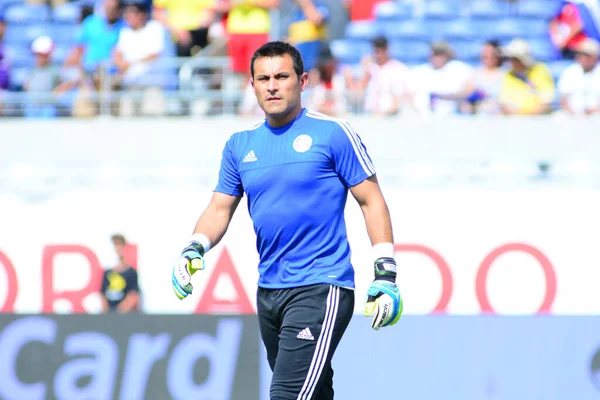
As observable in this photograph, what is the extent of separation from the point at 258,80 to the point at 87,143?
709 cm

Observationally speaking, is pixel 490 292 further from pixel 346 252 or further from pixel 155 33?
pixel 346 252

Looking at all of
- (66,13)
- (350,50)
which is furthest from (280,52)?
(66,13)

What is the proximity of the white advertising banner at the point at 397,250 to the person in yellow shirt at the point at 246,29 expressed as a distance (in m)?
1.52

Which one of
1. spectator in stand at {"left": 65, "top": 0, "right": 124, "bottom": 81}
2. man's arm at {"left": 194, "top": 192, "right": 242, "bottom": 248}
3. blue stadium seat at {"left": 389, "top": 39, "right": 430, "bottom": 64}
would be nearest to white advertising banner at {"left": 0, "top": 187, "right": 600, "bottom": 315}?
spectator in stand at {"left": 65, "top": 0, "right": 124, "bottom": 81}

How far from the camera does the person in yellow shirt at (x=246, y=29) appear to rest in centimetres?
1107

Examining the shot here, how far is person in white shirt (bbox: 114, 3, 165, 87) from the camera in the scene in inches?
438

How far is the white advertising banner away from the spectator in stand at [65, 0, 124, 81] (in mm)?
1667

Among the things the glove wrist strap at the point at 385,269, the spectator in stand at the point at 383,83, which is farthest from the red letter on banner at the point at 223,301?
the glove wrist strap at the point at 385,269

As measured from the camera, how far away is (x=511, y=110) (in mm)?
10883

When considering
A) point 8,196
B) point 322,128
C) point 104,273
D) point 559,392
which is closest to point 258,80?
point 322,128

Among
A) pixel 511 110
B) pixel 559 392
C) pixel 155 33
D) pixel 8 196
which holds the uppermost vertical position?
pixel 155 33

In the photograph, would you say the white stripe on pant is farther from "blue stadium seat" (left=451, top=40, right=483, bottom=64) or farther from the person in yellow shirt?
"blue stadium seat" (left=451, top=40, right=483, bottom=64)

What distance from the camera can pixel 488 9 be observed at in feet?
39.5

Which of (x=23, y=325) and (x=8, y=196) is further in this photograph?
(x=8, y=196)
